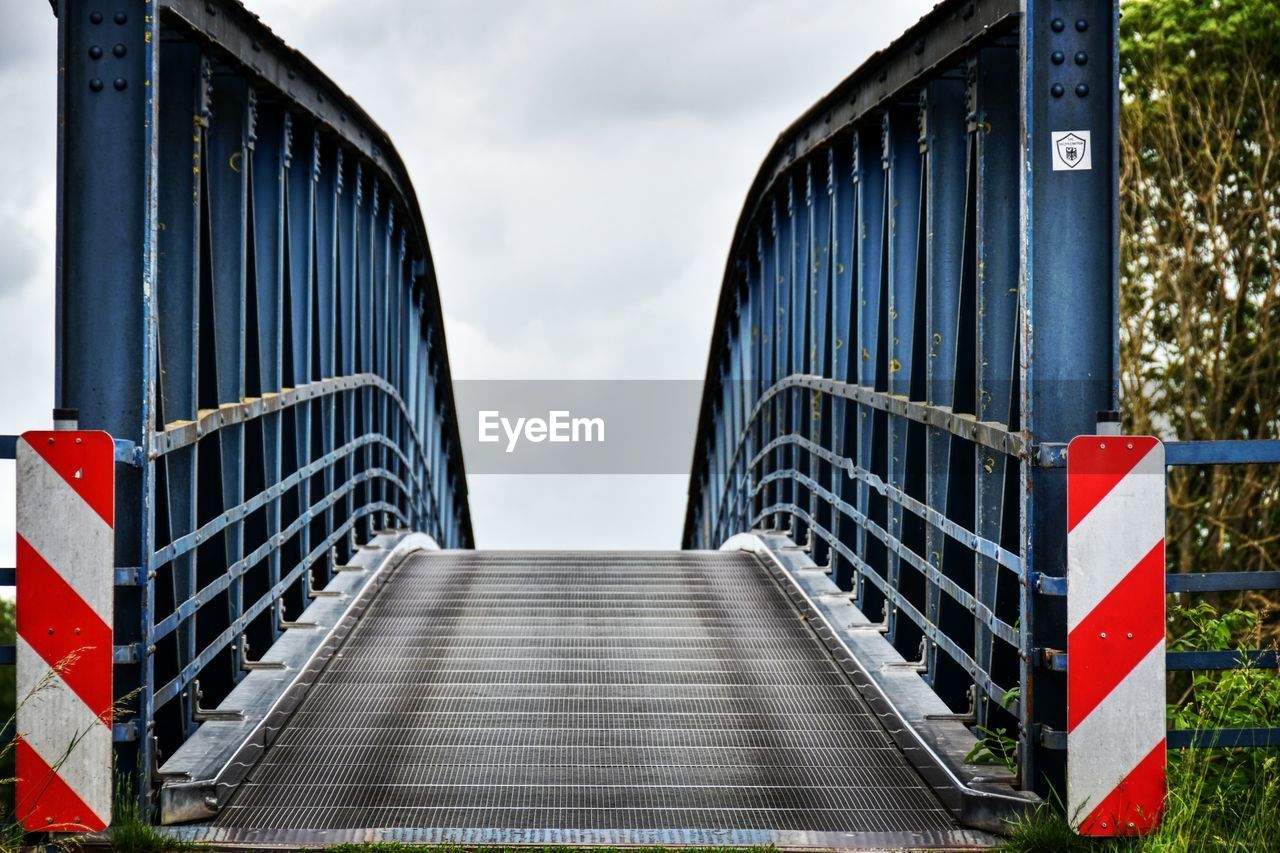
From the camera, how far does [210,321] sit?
18.8 feet

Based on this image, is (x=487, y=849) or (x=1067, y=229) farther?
(x=1067, y=229)

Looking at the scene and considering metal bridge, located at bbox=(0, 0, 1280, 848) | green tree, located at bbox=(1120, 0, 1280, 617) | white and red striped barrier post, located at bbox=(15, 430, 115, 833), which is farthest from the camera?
green tree, located at bbox=(1120, 0, 1280, 617)

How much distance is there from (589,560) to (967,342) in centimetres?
421

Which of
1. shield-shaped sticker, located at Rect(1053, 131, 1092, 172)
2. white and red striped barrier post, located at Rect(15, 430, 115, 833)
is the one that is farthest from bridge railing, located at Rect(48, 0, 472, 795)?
shield-shaped sticker, located at Rect(1053, 131, 1092, 172)

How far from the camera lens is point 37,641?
419 centimetres

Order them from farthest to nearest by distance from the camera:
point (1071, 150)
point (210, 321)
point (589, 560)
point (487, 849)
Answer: point (589, 560)
point (210, 321)
point (1071, 150)
point (487, 849)

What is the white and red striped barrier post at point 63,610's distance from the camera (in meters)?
4.20

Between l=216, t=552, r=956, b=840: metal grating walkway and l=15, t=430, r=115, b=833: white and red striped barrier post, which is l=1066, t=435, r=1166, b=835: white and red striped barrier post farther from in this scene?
l=15, t=430, r=115, b=833: white and red striped barrier post

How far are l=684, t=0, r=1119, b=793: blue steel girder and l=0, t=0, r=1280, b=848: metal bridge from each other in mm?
17

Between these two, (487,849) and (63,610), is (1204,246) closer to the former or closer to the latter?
(487,849)

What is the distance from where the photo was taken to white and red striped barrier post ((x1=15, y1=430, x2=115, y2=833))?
4.20 metres

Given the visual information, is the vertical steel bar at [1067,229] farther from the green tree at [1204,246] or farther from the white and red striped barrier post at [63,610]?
the green tree at [1204,246]

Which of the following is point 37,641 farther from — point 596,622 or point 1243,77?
point 1243,77

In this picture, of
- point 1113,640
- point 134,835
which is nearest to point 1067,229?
point 1113,640
